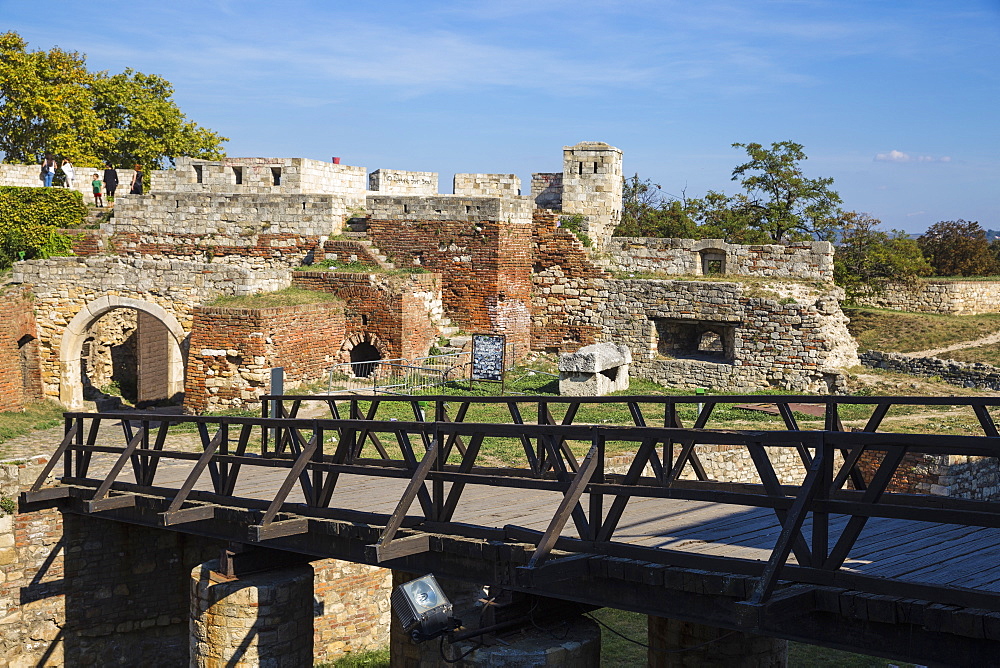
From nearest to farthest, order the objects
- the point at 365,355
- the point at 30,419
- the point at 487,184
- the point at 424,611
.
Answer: the point at 424,611
the point at 30,419
the point at 365,355
the point at 487,184

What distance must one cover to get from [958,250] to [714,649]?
3095 cm

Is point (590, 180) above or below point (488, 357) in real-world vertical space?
above

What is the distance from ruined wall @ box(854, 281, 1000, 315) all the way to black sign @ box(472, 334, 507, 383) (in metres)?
13.4

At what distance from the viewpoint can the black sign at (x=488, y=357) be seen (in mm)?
18484

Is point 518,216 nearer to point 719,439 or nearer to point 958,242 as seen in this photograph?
point 719,439

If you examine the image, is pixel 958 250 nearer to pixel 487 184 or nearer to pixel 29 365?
pixel 487 184

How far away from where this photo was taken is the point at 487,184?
73.3ft

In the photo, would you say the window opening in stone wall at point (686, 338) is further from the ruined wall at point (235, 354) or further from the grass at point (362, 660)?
the grass at point (362, 660)

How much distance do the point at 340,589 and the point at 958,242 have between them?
30084 mm

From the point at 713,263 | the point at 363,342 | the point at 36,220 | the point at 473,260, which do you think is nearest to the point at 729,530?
the point at 363,342

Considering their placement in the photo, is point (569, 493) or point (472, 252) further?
point (472, 252)

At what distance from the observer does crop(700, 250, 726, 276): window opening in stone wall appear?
20.1m

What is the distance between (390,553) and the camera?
21.2 feet

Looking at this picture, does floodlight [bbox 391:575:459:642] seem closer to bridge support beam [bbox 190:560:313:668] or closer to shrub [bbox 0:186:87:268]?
bridge support beam [bbox 190:560:313:668]
